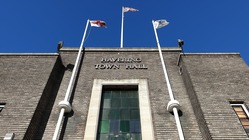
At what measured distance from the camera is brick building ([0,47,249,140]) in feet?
32.2

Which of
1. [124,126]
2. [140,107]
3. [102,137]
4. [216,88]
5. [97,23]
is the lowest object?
[102,137]

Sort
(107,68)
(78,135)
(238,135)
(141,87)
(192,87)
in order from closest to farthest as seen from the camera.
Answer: (238,135), (78,135), (192,87), (141,87), (107,68)

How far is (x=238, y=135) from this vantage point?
8.81 meters

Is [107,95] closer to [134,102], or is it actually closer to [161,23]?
[134,102]

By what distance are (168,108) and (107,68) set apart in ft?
16.3

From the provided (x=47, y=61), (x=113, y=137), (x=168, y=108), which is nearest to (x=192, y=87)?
(x=168, y=108)

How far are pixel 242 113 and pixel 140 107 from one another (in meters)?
4.50

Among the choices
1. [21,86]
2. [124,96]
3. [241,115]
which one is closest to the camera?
[241,115]

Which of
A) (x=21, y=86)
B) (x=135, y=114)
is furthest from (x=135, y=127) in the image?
(x=21, y=86)

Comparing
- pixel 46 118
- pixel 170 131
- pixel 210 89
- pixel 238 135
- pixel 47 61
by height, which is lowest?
pixel 238 135

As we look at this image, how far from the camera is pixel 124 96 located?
12523 millimetres

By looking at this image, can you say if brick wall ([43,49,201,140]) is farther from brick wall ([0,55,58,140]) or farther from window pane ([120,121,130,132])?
window pane ([120,121,130,132])

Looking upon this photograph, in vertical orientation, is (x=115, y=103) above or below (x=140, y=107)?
above

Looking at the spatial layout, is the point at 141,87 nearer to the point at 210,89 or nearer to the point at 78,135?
the point at 210,89
